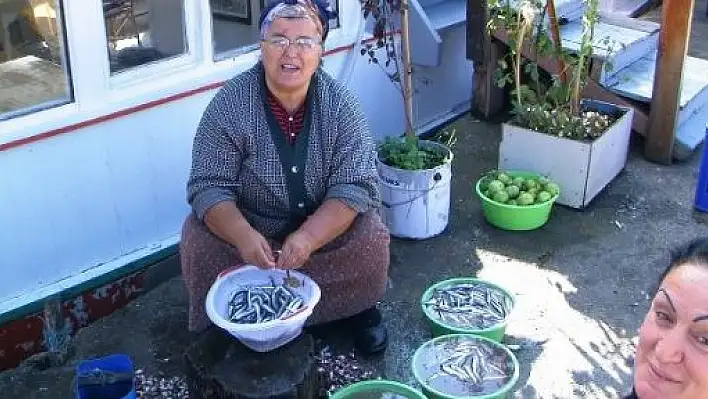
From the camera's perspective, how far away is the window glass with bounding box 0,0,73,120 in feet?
11.5

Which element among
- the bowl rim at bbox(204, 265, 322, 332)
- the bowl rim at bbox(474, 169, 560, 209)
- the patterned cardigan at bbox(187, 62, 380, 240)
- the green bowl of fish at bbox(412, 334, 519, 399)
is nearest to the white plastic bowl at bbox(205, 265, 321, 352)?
the bowl rim at bbox(204, 265, 322, 332)

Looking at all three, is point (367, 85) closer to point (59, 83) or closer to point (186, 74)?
point (186, 74)

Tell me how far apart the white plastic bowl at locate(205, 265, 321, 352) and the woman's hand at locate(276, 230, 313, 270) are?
0.08 metres

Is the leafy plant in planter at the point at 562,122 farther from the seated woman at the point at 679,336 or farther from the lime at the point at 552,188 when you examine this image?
the seated woman at the point at 679,336

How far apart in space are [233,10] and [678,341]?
10.4ft

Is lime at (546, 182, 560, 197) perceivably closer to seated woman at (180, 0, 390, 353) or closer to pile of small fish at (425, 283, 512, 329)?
pile of small fish at (425, 283, 512, 329)

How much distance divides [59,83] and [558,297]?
2.58 metres

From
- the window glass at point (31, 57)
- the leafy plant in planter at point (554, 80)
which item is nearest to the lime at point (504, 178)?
the leafy plant in planter at point (554, 80)

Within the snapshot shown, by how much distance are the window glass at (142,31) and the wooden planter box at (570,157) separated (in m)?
2.05

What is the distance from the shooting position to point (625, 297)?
413 centimetres

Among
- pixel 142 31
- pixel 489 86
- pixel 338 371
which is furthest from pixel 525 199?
pixel 142 31

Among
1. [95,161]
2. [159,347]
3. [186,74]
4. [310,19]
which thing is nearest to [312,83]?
[310,19]

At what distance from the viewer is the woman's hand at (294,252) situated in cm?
332

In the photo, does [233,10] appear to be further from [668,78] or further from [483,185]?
[668,78]
